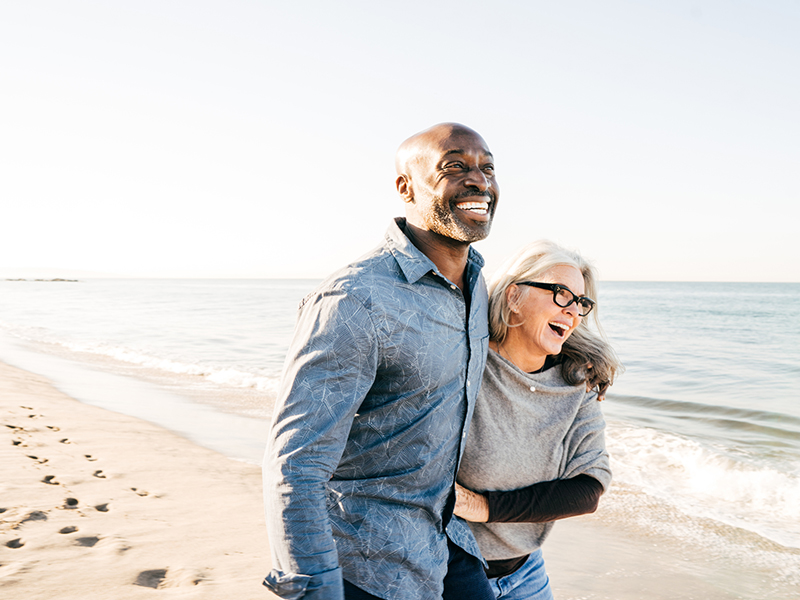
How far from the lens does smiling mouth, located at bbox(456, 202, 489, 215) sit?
2.13 m

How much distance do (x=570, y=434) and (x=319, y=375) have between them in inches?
52.9

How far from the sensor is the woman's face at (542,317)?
2.57 metres

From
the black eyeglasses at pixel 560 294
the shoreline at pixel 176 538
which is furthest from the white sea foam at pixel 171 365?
the black eyeglasses at pixel 560 294

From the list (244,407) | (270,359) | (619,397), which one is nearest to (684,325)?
(619,397)

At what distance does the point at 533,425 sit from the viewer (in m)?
2.48

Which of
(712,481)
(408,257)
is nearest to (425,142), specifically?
(408,257)

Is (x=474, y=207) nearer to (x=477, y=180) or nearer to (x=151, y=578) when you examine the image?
(x=477, y=180)

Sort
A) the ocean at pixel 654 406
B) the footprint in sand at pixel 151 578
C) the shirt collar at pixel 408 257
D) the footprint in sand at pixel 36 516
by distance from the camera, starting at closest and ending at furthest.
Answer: the shirt collar at pixel 408 257 → the footprint in sand at pixel 151 578 → the footprint in sand at pixel 36 516 → the ocean at pixel 654 406

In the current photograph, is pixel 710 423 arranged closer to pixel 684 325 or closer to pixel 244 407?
pixel 244 407

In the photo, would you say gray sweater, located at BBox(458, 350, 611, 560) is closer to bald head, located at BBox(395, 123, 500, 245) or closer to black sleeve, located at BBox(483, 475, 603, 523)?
black sleeve, located at BBox(483, 475, 603, 523)

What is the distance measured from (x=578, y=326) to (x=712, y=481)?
5.85 m

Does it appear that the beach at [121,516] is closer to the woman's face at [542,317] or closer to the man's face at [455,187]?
the woman's face at [542,317]

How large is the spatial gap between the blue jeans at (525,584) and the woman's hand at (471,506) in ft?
1.12

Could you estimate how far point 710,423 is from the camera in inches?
412
